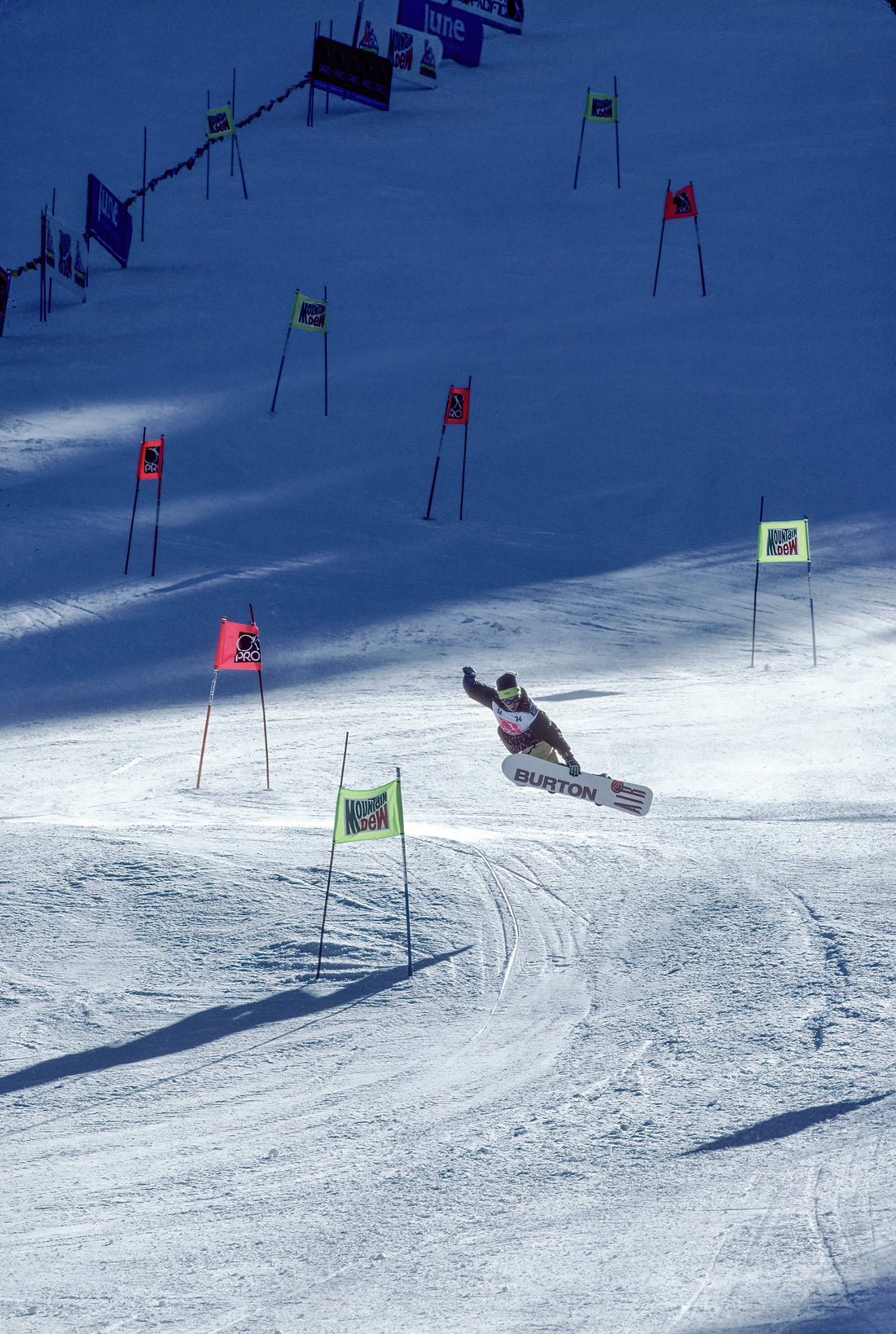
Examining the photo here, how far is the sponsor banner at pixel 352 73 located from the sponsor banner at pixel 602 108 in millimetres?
7977

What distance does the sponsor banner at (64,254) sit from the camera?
22.4m

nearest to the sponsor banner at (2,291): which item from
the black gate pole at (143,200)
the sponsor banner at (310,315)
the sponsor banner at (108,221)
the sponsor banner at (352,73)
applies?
the sponsor banner at (108,221)

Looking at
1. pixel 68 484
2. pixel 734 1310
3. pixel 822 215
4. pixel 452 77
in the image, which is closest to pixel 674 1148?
pixel 734 1310

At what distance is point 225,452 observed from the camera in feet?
59.8

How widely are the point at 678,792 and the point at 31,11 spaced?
41.0 m

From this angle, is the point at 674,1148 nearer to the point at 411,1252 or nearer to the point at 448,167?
the point at 411,1252

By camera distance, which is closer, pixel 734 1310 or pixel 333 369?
pixel 734 1310

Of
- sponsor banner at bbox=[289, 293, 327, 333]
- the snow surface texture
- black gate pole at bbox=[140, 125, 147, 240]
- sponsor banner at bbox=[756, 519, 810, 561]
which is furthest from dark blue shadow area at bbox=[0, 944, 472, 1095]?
black gate pole at bbox=[140, 125, 147, 240]

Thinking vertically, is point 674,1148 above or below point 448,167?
below

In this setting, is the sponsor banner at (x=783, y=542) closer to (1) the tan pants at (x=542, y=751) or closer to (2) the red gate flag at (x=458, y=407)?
(1) the tan pants at (x=542, y=751)

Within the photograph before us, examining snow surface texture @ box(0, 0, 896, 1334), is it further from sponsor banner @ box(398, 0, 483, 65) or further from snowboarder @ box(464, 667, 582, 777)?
sponsor banner @ box(398, 0, 483, 65)

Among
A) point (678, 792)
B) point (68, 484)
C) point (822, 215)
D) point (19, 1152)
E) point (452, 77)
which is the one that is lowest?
point (19, 1152)

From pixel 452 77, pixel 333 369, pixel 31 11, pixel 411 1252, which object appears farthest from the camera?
pixel 31 11

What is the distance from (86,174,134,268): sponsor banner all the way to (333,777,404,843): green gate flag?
2018 cm
